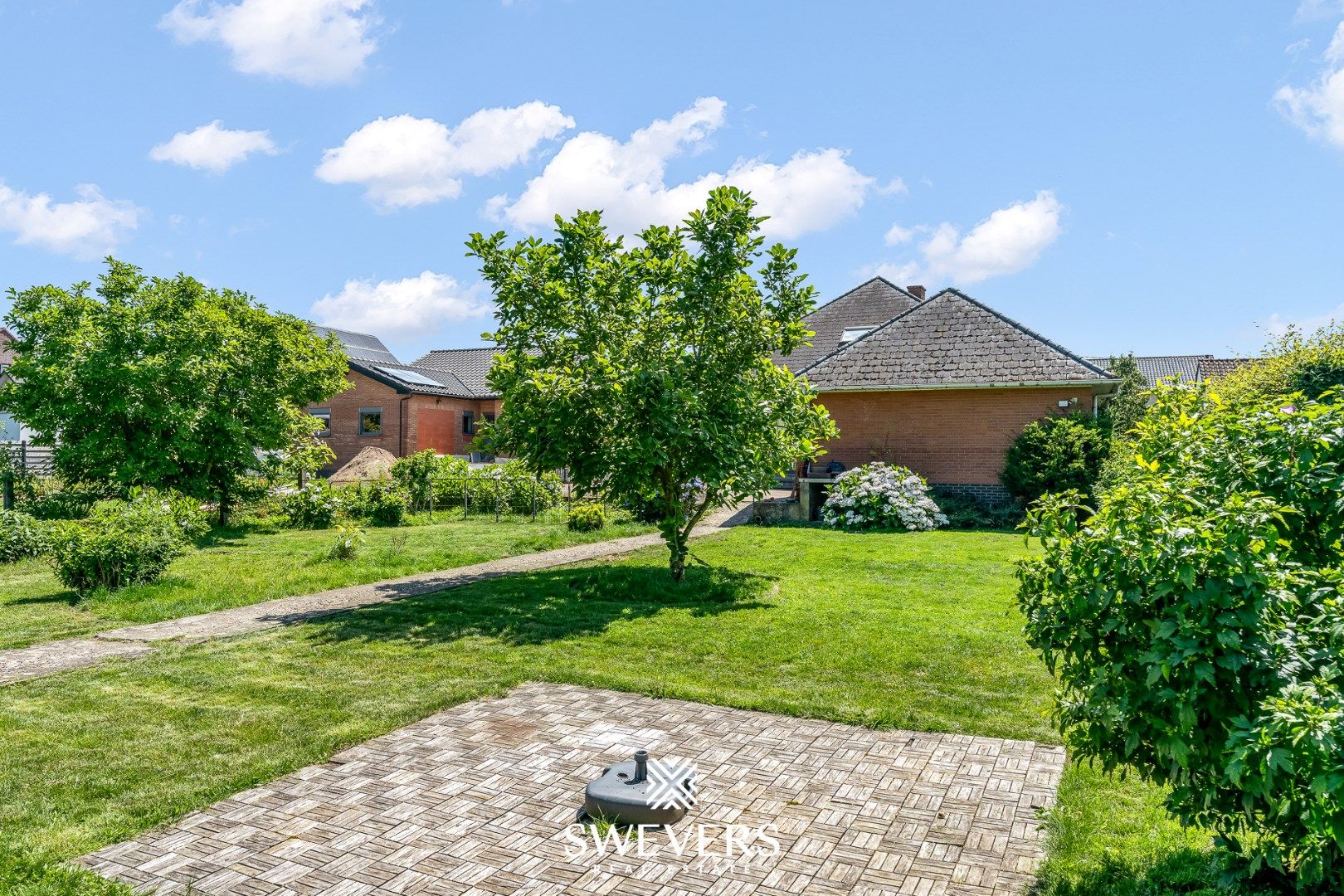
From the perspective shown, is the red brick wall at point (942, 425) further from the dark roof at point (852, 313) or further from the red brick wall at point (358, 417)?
the red brick wall at point (358, 417)

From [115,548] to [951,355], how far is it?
17067 mm

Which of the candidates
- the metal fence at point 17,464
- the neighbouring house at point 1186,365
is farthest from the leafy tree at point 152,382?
the neighbouring house at point 1186,365

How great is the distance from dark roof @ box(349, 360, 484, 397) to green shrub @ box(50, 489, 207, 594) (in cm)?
2285

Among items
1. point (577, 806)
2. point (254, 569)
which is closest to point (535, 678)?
point (577, 806)

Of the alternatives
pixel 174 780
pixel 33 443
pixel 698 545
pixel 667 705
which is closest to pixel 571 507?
pixel 698 545

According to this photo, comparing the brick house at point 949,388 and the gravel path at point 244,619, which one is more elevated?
the brick house at point 949,388

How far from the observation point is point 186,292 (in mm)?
18000

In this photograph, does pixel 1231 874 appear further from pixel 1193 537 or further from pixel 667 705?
pixel 667 705

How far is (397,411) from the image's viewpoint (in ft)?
109

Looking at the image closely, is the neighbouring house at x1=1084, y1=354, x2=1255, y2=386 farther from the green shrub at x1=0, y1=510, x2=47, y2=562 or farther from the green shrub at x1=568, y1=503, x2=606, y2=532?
the green shrub at x1=0, y1=510, x2=47, y2=562

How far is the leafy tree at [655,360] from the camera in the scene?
32.8 ft

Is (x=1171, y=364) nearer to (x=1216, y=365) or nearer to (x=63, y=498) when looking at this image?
(x=1216, y=365)

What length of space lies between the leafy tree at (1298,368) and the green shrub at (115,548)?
26197 millimetres

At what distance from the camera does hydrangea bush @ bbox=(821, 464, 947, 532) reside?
17.6 meters
